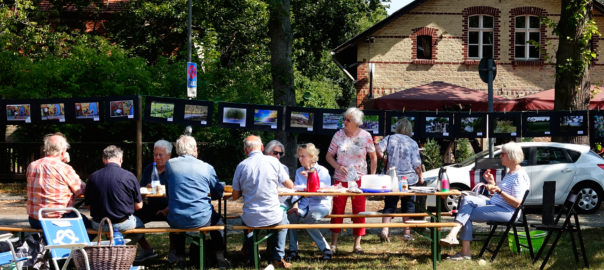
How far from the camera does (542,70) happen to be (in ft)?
88.2

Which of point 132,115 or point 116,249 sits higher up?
point 132,115

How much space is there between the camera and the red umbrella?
824 inches

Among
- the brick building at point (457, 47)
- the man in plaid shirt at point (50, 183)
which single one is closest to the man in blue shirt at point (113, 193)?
the man in plaid shirt at point (50, 183)

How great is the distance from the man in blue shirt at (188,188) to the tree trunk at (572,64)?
835cm

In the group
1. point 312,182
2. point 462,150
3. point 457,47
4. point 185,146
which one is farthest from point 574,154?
point 457,47

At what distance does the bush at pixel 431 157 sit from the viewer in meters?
18.5

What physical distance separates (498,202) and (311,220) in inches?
91.1

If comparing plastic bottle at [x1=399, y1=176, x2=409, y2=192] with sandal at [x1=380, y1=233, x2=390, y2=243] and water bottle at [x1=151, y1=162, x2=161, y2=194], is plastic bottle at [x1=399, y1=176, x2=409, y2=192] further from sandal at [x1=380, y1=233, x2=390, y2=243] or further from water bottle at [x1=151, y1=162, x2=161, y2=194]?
water bottle at [x1=151, y1=162, x2=161, y2=194]

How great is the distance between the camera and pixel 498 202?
865 centimetres

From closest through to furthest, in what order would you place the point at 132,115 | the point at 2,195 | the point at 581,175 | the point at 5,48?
the point at 132,115 < the point at 581,175 < the point at 2,195 < the point at 5,48

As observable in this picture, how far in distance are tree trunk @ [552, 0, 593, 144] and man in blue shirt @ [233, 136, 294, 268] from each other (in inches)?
304

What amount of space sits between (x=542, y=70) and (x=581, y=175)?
1421cm

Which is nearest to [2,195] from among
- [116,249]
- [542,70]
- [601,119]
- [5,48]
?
[5,48]

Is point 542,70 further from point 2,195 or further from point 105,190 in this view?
point 105,190
